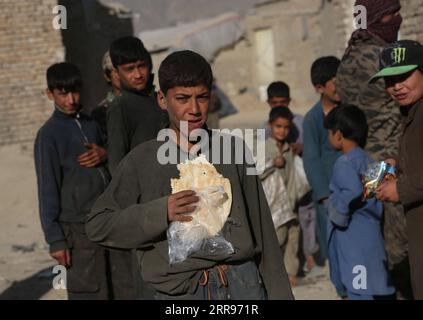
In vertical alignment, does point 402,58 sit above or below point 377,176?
above

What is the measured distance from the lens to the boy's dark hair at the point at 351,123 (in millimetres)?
4684

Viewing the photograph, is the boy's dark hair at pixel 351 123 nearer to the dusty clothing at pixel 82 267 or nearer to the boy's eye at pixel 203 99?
the dusty clothing at pixel 82 267

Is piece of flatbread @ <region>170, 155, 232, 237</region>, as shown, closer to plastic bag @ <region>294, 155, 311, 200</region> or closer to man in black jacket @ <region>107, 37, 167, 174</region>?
man in black jacket @ <region>107, 37, 167, 174</region>

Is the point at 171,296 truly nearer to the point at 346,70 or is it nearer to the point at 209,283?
the point at 209,283

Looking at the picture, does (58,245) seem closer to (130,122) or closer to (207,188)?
(130,122)

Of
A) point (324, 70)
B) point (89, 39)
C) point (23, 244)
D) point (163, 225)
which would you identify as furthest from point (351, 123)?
point (89, 39)

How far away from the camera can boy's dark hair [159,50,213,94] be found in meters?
2.66

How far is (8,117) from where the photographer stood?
496 inches

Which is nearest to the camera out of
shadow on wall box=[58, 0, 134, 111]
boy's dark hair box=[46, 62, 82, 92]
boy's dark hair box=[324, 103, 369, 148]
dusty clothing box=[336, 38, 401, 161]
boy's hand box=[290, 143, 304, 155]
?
boy's dark hair box=[46, 62, 82, 92]

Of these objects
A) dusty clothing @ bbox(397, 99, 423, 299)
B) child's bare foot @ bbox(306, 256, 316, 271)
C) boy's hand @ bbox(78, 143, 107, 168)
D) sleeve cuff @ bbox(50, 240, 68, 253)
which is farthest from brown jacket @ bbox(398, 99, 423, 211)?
child's bare foot @ bbox(306, 256, 316, 271)

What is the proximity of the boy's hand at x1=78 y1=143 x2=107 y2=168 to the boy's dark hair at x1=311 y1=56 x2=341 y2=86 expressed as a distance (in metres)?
1.88

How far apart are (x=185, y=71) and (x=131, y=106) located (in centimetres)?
152

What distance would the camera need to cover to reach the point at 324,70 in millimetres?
5465

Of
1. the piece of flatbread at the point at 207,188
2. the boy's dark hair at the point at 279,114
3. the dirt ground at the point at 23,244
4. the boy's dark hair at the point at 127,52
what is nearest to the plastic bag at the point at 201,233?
the piece of flatbread at the point at 207,188
